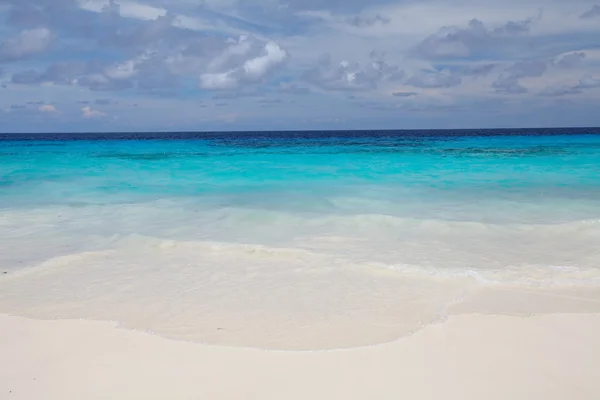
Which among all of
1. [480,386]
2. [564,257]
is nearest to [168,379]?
[480,386]

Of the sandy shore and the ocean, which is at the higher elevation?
the ocean

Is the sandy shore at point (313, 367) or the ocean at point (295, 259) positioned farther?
the ocean at point (295, 259)

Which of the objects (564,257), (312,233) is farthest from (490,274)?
(312,233)

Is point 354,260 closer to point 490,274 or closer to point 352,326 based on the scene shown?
point 490,274

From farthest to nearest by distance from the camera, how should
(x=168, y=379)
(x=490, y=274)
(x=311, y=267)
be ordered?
(x=311, y=267) < (x=490, y=274) < (x=168, y=379)

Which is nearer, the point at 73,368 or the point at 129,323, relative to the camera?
the point at 73,368

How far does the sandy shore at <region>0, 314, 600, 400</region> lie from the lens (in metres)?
3.11

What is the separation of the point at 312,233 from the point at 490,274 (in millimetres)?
2999

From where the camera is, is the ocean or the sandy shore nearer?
the sandy shore

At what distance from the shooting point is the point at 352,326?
4.06 meters

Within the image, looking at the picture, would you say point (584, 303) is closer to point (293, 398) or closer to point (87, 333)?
point (293, 398)

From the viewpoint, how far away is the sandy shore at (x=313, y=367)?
3.11m

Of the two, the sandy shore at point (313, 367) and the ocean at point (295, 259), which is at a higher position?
the ocean at point (295, 259)

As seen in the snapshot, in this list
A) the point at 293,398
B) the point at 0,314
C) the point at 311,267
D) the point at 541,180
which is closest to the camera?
the point at 293,398
